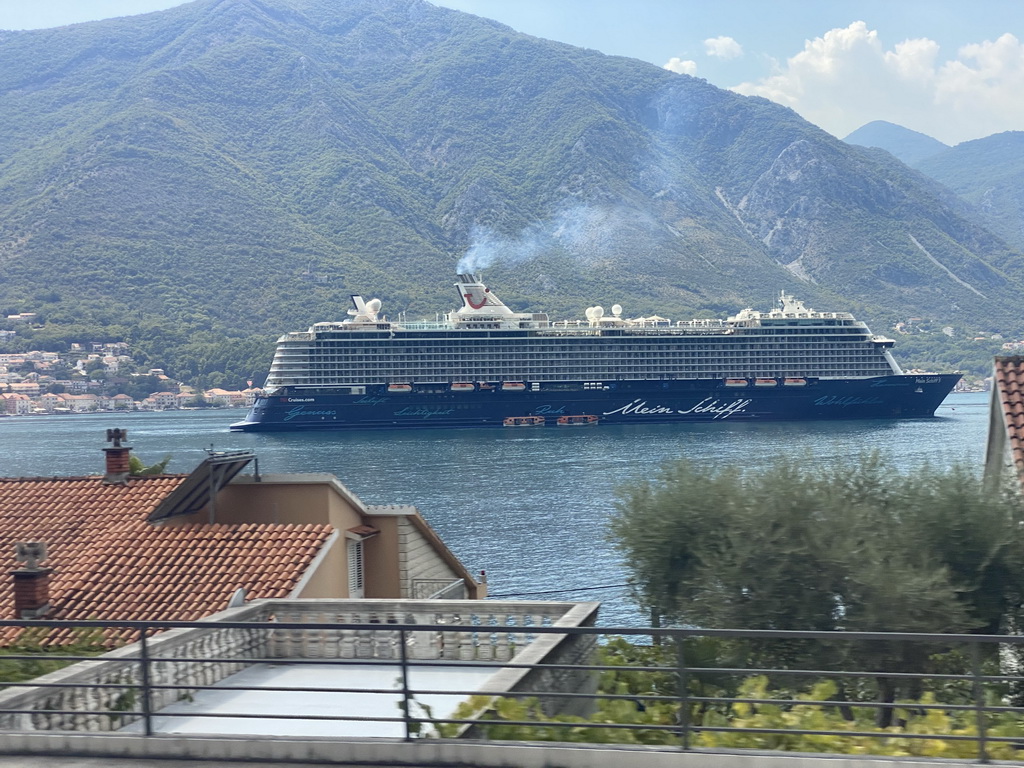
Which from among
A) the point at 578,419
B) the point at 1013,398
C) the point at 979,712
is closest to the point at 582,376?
the point at 578,419

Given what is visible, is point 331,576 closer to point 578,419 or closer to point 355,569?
point 355,569

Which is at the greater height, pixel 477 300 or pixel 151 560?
pixel 477 300

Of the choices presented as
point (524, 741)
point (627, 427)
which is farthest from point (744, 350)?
point (524, 741)

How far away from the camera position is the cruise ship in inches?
3371

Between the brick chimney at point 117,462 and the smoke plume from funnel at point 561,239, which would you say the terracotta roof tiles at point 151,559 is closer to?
the brick chimney at point 117,462

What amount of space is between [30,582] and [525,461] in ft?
152

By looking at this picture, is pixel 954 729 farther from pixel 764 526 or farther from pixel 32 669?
pixel 32 669

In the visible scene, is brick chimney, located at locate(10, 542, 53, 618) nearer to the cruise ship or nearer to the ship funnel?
the cruise ship

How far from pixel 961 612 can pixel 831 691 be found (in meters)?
2.45

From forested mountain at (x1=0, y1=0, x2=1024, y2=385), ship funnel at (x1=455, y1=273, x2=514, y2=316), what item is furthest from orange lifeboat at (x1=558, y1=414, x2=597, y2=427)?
forested mountain at (x1=0, y1=0, x2=1024, y2=385)

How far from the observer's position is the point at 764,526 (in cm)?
772

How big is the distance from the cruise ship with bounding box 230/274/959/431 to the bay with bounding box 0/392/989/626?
2.49m

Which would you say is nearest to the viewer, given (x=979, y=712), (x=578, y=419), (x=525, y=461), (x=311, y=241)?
(x=979, y=712)

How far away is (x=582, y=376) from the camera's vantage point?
285 ft
